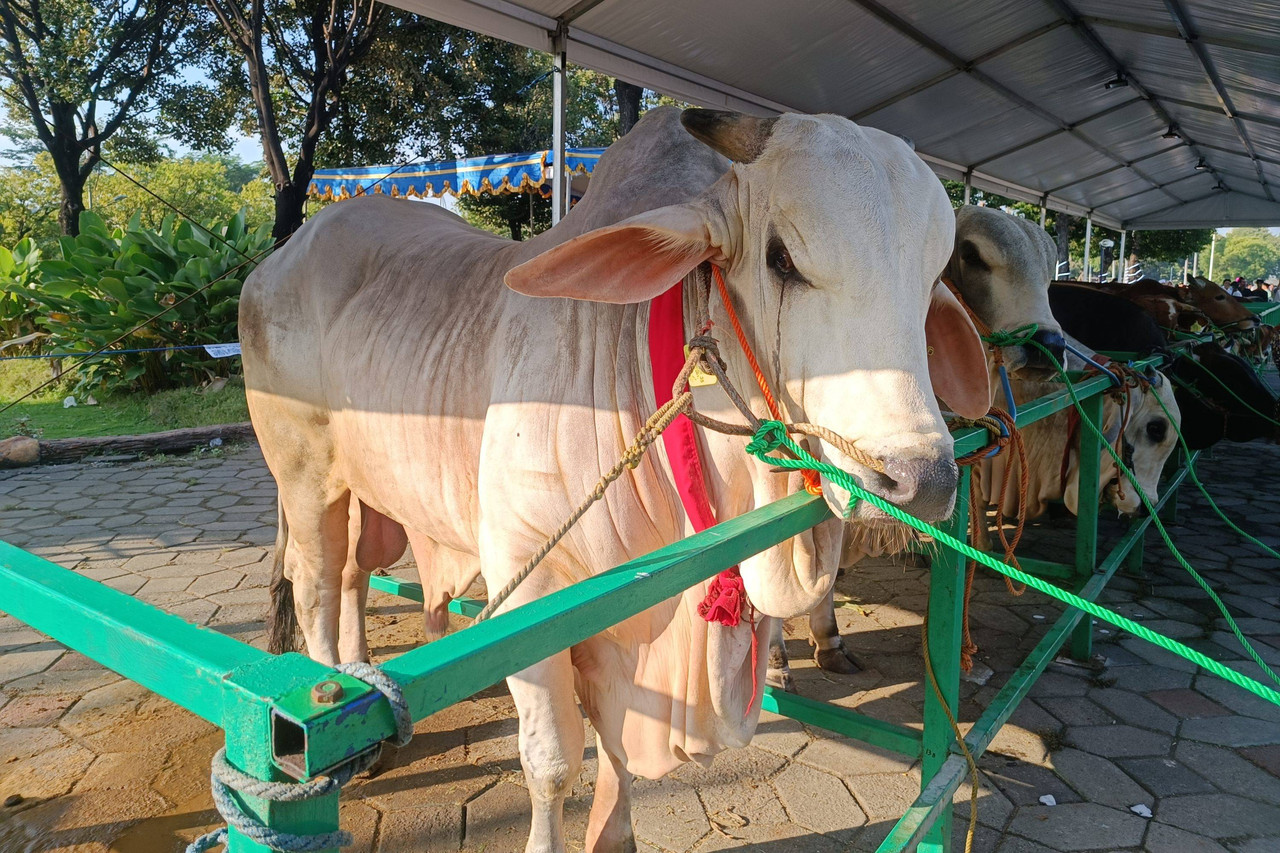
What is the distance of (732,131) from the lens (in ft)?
5.33

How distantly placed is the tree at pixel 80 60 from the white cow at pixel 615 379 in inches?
545

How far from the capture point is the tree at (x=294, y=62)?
11.0 metres

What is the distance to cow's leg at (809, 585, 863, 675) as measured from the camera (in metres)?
3.49

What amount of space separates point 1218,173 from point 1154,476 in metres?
9.68

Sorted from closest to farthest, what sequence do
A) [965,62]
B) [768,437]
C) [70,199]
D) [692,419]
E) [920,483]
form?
[920,483] → [768,437] → [692,419] → [965,62] → [70,199]

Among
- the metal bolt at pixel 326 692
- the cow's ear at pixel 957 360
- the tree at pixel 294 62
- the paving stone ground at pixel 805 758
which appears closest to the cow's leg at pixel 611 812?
the paving stone ground at pixel 805 758

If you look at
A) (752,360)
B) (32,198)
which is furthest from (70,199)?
(32,198)

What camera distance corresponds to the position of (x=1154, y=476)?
4.27 m

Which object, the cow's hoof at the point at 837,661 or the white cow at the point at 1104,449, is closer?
the cow's hoof at the point at 837,661

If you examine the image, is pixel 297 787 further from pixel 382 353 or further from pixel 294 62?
pixel 294 62

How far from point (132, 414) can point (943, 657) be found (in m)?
9.22

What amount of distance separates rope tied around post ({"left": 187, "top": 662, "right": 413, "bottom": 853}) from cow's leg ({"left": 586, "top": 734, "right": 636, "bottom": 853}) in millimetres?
1573

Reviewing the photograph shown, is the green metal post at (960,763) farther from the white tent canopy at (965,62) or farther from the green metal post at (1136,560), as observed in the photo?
the white tent canopy at (965,62)

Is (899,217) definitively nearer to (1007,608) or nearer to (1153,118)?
(1007,608)
